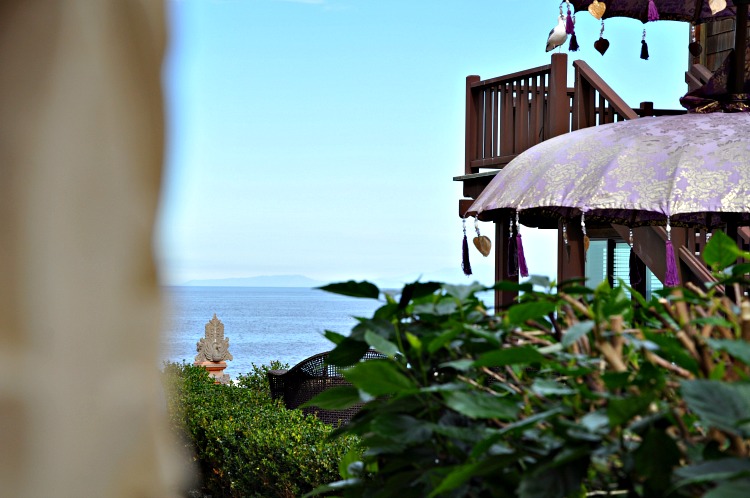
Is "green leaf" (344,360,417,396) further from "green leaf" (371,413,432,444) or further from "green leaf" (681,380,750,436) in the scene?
"green leaf" (681,380,750,436)

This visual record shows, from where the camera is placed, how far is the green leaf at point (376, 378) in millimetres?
1268

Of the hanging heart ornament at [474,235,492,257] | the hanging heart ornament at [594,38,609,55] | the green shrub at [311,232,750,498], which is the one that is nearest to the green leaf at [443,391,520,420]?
the green shrub at [311,232,750,498]

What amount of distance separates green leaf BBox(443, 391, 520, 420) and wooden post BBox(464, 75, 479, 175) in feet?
37.6

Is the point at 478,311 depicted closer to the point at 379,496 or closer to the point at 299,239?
the point at 379,496

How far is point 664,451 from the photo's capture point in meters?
1.05

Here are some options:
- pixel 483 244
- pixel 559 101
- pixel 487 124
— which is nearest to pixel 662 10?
pixel 559 101

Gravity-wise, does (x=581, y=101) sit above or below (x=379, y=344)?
above

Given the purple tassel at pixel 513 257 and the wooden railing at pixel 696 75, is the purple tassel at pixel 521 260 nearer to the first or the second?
the purple tassel at pixel 513 257

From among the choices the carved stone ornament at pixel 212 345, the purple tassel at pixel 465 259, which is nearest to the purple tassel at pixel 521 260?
the purple tassel at pixel 465 259

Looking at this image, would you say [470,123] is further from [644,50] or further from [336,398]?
[336,398]

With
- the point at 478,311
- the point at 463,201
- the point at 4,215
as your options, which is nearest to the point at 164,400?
the point at 4,215

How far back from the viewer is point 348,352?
158cm

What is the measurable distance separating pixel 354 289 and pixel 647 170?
18.1ft

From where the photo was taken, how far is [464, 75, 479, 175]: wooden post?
40.9 feet
